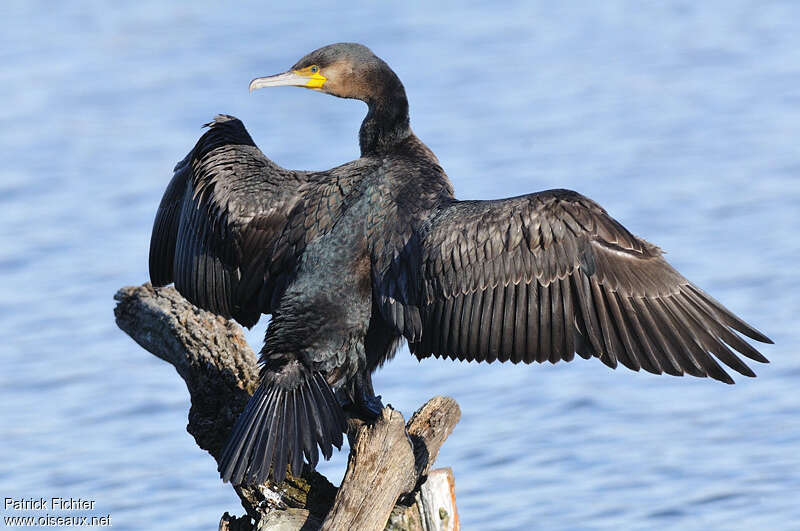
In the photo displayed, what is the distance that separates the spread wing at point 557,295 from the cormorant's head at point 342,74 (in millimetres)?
1142

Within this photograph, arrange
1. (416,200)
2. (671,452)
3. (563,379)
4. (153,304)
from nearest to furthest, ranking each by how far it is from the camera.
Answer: (416,200), (153,304), (671,452), (563,379)

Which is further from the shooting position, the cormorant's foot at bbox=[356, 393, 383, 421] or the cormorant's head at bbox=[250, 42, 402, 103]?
the cormorant's head at bbox=[250, 42, 402, 103]

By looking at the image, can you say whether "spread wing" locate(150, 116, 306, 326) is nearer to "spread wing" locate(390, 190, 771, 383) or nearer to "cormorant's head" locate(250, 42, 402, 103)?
"cormorant's head" locate(250, 42, 402, 103)

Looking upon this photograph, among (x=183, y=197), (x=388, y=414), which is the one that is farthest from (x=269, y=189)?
(x=388, y=414)

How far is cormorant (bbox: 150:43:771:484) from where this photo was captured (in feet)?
16.8

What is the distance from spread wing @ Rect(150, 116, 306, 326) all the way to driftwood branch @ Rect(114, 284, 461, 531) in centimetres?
15

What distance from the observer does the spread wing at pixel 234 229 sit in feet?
19.0

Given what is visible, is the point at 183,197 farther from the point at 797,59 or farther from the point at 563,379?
the point at 797,59

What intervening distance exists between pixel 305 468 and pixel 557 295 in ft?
3.87

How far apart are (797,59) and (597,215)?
870 cm

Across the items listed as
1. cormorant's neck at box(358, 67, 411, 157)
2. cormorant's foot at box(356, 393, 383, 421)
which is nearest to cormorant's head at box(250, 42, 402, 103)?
cormorant's neck at box(358, 67, 411, 157)

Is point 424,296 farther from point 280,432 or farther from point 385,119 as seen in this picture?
point 385,119

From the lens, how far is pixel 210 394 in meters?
5.68

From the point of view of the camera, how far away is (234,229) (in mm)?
5879
